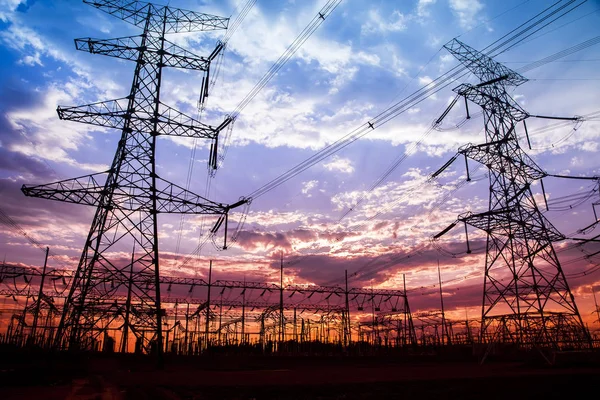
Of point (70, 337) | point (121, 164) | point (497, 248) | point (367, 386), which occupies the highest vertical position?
point (121, 164)

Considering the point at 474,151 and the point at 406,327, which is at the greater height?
the point at 474,151

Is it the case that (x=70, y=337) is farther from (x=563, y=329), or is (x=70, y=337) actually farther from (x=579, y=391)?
(x=563, y=329)

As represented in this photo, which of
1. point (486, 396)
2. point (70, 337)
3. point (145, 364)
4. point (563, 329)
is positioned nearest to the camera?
point (486, 396)

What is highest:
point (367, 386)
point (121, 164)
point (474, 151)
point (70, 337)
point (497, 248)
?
point (474, 151)

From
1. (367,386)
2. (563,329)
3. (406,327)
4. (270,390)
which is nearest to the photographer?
(270,390)

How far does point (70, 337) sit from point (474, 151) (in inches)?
964

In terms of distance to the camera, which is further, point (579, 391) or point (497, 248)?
point (497, 248)

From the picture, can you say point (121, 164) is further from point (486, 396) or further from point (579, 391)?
point (579, 391)

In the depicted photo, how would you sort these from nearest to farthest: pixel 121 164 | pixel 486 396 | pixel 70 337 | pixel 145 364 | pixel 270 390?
pixel 486 396
pixel 270 390
pixel 70 337
pixel 121 164
pixel 145 364

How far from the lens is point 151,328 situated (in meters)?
19.6

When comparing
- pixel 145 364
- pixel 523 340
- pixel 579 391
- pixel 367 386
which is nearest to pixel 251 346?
pixel 145 364

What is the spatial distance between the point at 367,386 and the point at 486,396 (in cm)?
404

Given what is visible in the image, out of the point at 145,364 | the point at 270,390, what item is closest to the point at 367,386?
the point at 270,390

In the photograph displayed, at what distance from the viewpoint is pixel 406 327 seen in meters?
56.9
